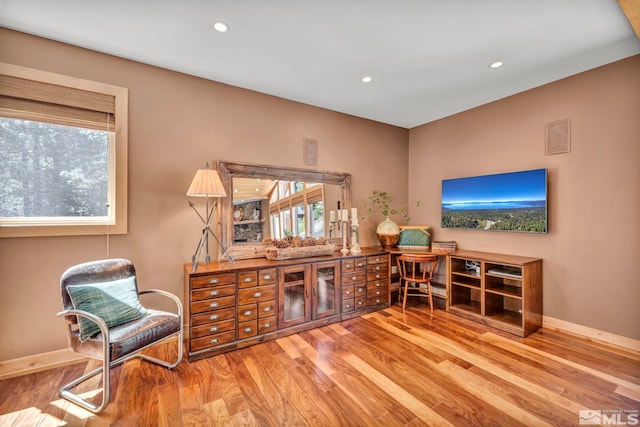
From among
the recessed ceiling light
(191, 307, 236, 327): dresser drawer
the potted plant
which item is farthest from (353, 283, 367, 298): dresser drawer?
the recessed ceiling light

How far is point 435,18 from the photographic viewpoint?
6.73 ft

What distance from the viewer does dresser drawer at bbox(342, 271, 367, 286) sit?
3.39 meters

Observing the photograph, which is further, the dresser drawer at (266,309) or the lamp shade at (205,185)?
the dresser drawer at (266,309)

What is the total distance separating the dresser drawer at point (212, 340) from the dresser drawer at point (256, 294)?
1.01 ft

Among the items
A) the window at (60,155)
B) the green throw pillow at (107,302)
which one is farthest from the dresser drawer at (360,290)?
the window at (60,155)

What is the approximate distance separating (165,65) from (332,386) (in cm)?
324

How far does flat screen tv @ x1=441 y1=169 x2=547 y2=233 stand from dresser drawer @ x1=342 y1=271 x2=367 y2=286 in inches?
59.1

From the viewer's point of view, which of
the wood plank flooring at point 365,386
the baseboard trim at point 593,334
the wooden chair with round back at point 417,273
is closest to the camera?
the wood plank flooring at point 365,386

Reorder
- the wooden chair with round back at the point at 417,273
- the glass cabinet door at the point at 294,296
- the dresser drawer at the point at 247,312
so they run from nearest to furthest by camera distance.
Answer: the dresser drawer at the point at 247,312
the glass cabinet door at the point at 294,296
the wooden chair with round back at the point at 417,273

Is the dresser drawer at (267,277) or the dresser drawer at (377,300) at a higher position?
the dresser drawer at (267,277)

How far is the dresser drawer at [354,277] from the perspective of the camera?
11.1ft

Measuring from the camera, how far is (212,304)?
8.30ft

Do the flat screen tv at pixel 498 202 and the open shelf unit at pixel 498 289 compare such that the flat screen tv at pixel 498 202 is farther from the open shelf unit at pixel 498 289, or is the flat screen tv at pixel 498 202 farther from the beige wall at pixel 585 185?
the open shelf unit at pixel 498 289

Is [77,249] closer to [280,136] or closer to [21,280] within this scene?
[21,280]
